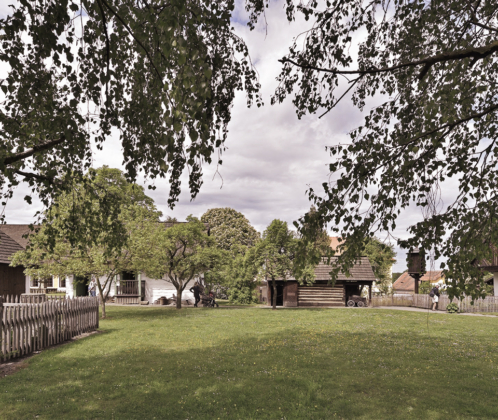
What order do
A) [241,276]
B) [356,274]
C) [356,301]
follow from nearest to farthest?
[241,276]
[356,274]
[356,301]

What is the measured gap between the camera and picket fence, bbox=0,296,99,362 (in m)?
9.70

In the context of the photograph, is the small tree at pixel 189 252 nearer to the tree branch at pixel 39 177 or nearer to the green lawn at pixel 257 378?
the green lawn at pixel 257 378

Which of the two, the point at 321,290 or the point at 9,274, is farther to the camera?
Result: the point at 321,290

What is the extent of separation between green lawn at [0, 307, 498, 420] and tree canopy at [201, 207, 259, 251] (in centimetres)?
3857

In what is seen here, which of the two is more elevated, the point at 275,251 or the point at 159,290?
the point at 275,251

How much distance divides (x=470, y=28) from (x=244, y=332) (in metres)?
12.4

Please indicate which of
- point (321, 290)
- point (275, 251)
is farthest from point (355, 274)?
point (275, 251)

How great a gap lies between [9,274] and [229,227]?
33610 mm

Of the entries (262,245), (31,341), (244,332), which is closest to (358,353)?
(244,332)

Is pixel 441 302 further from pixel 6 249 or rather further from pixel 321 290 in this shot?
pixel 6 249

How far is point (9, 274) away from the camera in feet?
72.4

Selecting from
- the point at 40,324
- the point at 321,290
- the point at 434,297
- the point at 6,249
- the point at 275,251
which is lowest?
the point at 434,297

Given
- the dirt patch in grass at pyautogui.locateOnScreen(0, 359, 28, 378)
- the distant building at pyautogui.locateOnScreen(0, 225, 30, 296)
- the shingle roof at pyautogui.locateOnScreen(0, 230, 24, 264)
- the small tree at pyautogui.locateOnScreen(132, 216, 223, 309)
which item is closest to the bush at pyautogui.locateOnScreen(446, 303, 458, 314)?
the small tree at pyautogui.locateOnScreen(132, 216, 223, 309)

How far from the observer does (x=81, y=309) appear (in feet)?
46.3
